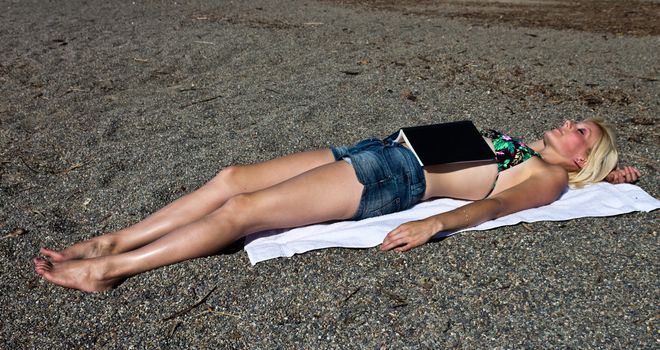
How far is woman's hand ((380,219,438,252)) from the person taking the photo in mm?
3018

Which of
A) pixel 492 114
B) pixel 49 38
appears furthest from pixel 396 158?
pixel 49 38

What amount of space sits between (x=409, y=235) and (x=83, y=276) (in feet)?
5.40

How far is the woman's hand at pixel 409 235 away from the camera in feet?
9.90

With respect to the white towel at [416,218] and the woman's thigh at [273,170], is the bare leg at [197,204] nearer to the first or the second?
the woman's thigh at [273,170]

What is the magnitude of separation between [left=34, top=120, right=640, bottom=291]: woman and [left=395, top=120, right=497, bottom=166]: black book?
67 mm

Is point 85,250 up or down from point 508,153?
down

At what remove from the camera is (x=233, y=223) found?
2.92 m

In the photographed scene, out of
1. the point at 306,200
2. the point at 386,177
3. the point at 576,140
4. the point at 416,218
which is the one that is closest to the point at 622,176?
the point at 576,140

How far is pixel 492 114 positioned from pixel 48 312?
3.89 meters

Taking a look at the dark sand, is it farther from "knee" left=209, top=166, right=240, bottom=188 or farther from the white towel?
"knee" left=209, top=166, right=240, bottom=188

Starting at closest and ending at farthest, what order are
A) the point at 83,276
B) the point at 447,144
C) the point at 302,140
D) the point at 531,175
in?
the point at 83,276, the point at 447,144, the point at 531,175, the point at 302,140

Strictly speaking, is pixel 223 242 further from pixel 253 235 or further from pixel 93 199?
pixel 93 199

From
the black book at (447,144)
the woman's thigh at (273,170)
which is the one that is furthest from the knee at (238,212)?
the black book at (447,144)

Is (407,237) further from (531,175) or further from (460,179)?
(531,175)
